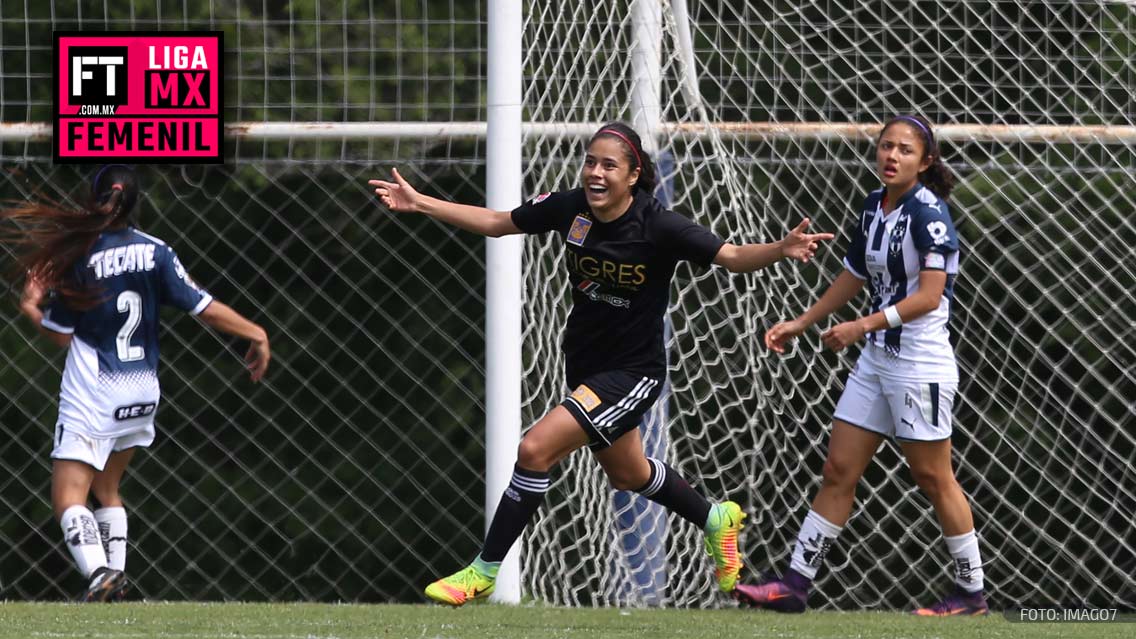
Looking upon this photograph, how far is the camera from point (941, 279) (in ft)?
17.1

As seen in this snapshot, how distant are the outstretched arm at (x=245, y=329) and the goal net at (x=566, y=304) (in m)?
0.72

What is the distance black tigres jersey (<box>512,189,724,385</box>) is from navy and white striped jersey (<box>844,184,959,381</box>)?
2.69ft

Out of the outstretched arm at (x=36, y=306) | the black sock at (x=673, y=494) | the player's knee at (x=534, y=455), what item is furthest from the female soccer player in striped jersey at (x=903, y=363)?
the outstretched arm at (x=36, y=306)

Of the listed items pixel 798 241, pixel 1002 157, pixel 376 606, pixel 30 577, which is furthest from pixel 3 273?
pixel 1002 157

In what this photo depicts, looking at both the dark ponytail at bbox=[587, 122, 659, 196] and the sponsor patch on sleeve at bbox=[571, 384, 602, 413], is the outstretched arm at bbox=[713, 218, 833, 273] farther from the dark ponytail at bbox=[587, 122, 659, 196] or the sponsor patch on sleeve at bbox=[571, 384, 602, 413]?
the sponsor patch on sleeve at bbox=[571, 384, 602, 413]

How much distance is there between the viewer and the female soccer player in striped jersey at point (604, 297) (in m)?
4.75

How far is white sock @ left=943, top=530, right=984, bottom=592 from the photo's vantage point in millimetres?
5426

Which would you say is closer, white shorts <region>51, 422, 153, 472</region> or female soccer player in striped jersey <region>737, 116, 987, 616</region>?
female soccer player in striped jersey <region>737, 116, 987, 616</region>

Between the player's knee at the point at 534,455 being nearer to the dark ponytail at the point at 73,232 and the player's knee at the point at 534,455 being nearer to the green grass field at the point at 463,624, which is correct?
the green grass field at the point at 463,624

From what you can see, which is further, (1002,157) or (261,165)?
(261,165)

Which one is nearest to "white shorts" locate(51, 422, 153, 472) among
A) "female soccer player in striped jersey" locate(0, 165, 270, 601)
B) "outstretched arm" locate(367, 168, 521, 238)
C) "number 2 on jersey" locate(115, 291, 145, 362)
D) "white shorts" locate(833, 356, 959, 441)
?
"female soccer player in striped jersey" locate(0, 165, 270, 601)

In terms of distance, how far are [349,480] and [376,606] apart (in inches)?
65.0

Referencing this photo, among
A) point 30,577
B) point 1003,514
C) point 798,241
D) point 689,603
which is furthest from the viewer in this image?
point 30,577

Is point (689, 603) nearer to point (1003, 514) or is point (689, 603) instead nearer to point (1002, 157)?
point (1003, 514)
